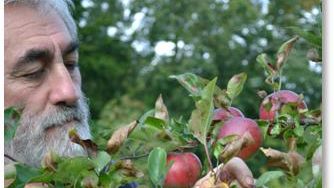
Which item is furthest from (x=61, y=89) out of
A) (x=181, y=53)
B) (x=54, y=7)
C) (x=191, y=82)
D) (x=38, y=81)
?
(x=181, y=53)

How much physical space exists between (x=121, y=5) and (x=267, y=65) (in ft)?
15.5

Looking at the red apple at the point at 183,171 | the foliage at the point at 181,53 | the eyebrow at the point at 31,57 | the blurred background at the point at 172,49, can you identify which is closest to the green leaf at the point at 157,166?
the red apple at the point at 183,171

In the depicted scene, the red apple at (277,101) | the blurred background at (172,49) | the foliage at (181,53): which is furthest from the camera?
the blurred background at (172,49)

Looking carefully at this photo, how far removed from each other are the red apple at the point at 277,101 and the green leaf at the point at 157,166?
0.15 m

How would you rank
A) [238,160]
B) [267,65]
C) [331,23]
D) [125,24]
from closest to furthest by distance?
[238,160] → [267,65] → [331,23] → [125,24]

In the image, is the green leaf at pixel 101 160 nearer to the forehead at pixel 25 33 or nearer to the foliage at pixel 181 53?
the forehead at pixel 25 33

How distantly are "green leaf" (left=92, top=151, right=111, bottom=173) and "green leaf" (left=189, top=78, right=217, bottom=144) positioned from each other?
92 mm

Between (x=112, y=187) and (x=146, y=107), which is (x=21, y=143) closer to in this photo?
(x=112, y=187)

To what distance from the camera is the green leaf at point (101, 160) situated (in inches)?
28.6

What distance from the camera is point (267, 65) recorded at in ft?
2.76

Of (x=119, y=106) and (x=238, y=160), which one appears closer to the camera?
(x=238, y=160)

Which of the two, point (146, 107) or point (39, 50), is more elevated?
point (39, 50)

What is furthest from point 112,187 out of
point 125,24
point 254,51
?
point 125,24

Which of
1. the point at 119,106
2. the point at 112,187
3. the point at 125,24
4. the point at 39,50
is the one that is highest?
the point at 112,187
